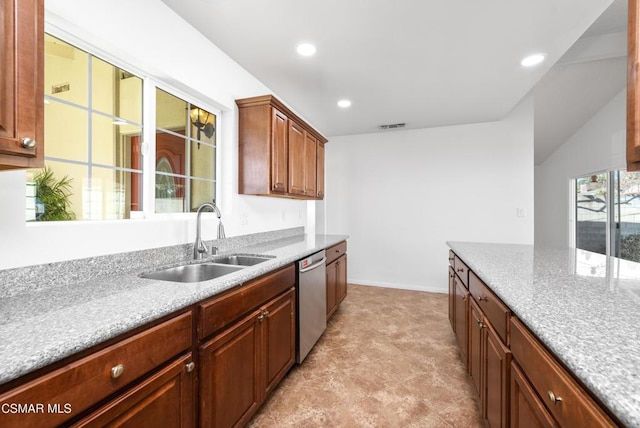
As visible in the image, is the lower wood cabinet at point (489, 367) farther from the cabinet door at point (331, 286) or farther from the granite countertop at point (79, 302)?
the cabinet door at point (331, 286)

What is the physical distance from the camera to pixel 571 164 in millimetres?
5184

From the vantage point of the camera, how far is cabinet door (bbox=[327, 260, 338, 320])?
2852 millimetres

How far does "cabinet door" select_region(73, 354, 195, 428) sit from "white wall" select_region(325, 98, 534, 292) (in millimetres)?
3824

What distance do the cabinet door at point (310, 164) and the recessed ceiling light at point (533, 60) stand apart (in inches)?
82.8

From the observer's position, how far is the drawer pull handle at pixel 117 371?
0.83m

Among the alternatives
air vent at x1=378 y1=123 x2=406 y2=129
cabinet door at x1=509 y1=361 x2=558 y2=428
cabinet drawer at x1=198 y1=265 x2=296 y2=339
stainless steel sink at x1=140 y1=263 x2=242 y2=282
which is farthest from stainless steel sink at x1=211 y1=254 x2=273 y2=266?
air vent at x1=378 y1=123 x2=406 y2=129

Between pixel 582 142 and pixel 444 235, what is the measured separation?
303cm

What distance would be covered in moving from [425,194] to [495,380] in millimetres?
3362

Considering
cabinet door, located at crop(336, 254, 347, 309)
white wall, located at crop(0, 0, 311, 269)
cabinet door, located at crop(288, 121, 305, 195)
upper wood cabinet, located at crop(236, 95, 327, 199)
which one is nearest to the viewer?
white wall, located at crop(0, 0, 311, 269)

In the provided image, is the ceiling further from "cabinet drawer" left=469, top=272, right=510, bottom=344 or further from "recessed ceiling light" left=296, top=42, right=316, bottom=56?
"cabinet drawer" left=469, top=272, right=510, bottom=344

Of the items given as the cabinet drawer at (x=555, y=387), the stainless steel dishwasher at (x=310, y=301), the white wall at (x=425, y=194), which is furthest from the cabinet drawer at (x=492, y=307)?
the white wall at (x=425, y=194)

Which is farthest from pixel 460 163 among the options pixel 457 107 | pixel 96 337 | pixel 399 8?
pixel 96 337

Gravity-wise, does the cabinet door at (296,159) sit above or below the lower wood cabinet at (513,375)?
above

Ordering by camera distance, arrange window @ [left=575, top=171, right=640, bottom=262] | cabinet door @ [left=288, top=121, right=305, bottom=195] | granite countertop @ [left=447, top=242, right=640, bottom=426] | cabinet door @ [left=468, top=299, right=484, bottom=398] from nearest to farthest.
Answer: granite countertop @ [left=447, top=242, right=640, bottom=426] → cabinet door @ [left=468, top=299, right=484, bottom=398] → cabinet door @ [left=288, top=121, right=305, bottom=195] → window @ [left=575, top=171, right=640, bottom=262]
